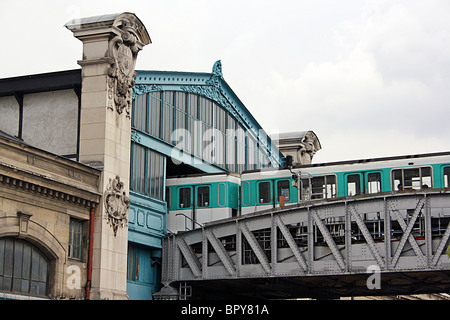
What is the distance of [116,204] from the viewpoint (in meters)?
37.1

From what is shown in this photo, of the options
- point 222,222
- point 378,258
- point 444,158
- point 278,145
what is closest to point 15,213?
point 222,222

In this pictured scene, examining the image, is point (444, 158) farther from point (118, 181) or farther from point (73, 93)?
point (73, 93)

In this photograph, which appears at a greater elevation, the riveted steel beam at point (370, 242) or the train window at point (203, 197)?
the train window at point (203, 197)

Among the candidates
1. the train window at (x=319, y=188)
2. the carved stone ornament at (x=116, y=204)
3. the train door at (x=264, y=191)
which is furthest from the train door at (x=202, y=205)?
the carved stone ornament at (x=116, y=204)

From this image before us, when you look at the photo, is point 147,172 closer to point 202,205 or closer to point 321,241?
point 202,205

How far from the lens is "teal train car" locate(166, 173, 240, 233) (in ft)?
141

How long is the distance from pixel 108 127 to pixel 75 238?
5409mm

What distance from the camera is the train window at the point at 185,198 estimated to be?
43938 mm

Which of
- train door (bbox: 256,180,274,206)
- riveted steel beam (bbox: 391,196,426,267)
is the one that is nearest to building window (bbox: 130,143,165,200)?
train door (bbox: 256,180,274,206)

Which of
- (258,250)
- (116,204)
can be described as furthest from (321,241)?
(116,204)

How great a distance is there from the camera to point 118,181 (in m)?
37.3

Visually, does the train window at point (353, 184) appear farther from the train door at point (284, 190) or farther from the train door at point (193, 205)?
the train door at point (193, 205)

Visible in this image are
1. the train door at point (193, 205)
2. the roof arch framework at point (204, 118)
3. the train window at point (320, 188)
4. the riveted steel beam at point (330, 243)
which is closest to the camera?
the riveted steel beam at point (330, 243)

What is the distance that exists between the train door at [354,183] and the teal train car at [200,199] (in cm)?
628
